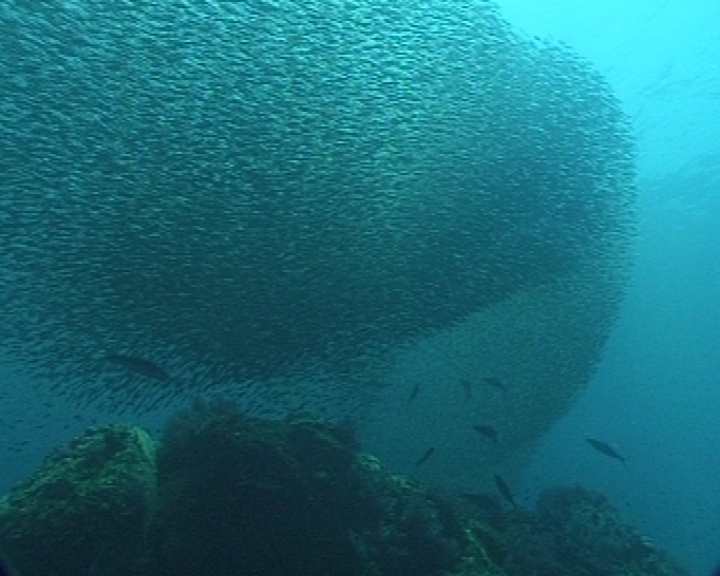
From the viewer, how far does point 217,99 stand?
11375mm

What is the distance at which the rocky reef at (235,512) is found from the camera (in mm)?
6441

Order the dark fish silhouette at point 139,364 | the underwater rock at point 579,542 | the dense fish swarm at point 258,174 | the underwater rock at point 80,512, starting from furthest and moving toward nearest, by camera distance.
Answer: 1. the dense fish swarm at point 258,174
2. the underwater rock at point 579,542
3. the dark fish silhouette at point 139,364
4. the underwater rock at point 80,512

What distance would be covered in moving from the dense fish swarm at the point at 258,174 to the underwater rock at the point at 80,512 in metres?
4.82

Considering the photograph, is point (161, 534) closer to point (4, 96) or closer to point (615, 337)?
point (4, 96)

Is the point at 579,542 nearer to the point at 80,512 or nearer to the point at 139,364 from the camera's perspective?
the point at 139,364

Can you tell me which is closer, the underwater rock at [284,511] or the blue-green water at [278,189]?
the underwater rock at [284,511]

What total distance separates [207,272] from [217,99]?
320cm

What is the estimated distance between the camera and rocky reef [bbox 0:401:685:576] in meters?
6.44

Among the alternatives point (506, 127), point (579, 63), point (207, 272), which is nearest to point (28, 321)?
point (207, 272)

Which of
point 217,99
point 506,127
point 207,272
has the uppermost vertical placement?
point 506,127

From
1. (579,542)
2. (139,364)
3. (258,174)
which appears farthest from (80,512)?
(579,542)

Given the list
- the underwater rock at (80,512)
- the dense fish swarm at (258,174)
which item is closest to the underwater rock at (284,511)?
the underwater rock at (80,512)

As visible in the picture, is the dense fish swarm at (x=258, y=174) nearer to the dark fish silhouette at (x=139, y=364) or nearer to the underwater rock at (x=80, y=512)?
the dark fish silhouette at (x=139, y=364)

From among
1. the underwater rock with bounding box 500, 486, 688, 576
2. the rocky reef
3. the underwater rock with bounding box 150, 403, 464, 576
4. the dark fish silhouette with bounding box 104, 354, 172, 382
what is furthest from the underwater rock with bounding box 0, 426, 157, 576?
the underwater rock with bounding box 500, 486, 688, 576
